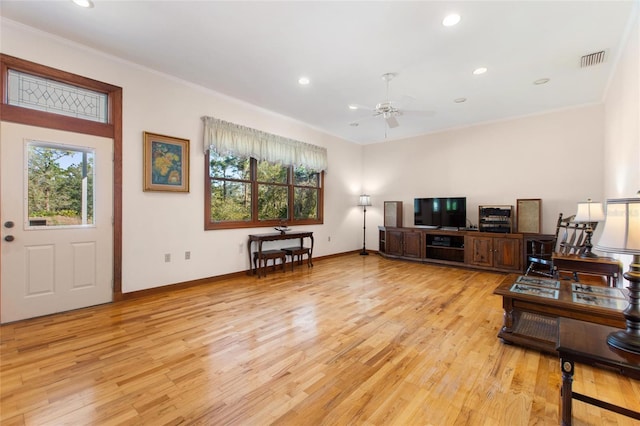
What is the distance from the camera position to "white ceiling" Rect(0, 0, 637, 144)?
107 inches

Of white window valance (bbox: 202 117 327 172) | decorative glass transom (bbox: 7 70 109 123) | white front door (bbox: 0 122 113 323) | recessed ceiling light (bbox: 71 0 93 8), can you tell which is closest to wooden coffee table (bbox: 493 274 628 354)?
white window valance (bbox: 202 117 327 172)

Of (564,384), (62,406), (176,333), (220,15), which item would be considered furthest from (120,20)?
(564,384)

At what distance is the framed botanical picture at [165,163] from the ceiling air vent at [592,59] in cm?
555

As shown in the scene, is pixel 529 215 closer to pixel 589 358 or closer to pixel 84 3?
pixel 589 358

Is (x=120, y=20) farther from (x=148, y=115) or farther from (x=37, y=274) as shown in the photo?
(x=37, y=274)

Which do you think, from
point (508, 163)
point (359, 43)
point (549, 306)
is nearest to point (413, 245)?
point (508, 163)

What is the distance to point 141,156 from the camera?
3.94 meters

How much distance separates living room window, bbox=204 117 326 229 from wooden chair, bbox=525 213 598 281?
4212mm

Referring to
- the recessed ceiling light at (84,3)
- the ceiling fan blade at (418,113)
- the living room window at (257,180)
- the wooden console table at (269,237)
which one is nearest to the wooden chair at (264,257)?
the wooden console table at (269,237)

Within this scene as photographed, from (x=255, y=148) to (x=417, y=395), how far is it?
4.57 metres

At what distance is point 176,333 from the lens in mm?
2793

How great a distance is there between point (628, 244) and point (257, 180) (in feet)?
16.4

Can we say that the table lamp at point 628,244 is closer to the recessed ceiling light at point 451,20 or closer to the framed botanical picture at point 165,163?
the recessed ceiling light at point 451,20

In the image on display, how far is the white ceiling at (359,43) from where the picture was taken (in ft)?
8.95
